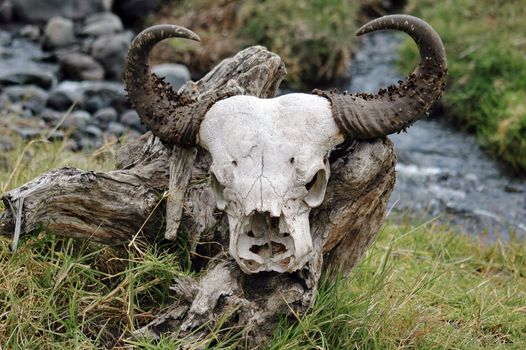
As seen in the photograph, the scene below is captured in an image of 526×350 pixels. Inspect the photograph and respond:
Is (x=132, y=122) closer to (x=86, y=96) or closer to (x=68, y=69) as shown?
(x=86, y=96)

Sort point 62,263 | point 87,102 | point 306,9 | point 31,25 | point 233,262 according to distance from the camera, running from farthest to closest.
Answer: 1. point 31,25
2. point 306,9
3. point 87,102
4. point 62,263
5. point 233,262

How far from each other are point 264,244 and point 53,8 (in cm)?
1136

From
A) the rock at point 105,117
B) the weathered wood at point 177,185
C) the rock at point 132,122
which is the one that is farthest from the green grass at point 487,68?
the weathered wood at point 177,185

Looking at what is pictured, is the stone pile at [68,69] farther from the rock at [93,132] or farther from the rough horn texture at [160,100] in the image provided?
the rough horn texture at [160,100]

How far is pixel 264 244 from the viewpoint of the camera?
12.8 ft

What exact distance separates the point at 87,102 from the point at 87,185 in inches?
280

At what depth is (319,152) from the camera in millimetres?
4000

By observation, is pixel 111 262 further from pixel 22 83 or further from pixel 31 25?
pixel 31 25

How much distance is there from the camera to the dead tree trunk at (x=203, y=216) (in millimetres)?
4082

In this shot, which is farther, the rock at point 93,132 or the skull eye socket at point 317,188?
the rock at point 93,132

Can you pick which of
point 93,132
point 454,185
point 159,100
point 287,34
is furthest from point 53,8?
point 159,100

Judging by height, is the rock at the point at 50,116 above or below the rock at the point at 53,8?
above

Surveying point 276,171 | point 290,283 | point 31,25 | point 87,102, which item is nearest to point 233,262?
point 290,283

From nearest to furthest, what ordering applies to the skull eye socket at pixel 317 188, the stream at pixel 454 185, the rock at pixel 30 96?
the skull eye socket at pixel 317 188 < the stream at pixel 454 185 < the rock at pixel 30 96
